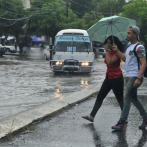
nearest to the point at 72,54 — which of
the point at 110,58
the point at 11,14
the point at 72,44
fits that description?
the point at 72,44

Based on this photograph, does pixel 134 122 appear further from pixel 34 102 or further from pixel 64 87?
pixel 64 87

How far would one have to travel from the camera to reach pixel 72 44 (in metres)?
19.8

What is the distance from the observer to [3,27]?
2094 inches

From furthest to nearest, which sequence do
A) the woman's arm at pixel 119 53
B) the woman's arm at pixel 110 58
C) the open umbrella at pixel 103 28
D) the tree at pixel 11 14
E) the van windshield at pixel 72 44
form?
the tree at pixel 11 14 → the van windshield at pixel 72 44 → the open umbrella at pixel 103 28 → the woman's arm at pixel 110 58 → the woman's arm at pixel 119 53

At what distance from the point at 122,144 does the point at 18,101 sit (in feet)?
16.4

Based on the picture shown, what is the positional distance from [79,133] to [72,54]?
507 inches

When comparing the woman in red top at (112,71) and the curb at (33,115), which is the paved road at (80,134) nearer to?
the curb at (33,115)

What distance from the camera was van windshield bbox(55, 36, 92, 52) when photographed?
19.8 m

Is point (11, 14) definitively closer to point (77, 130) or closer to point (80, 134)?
point (77, 130)

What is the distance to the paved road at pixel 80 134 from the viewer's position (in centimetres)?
595

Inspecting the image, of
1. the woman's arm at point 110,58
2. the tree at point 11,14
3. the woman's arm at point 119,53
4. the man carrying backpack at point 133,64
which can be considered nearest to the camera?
the man carrying backpack at point 133,64

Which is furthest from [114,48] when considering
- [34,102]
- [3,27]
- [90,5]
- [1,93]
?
[90,5]

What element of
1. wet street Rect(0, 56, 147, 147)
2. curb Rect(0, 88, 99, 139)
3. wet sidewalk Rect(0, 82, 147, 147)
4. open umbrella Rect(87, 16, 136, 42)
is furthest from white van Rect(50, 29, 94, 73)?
wet sidewalk Rect(0, 82, 147, 147)

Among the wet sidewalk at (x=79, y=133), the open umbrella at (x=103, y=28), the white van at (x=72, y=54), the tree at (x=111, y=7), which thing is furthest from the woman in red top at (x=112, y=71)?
the tree at (x=111, y=7)
